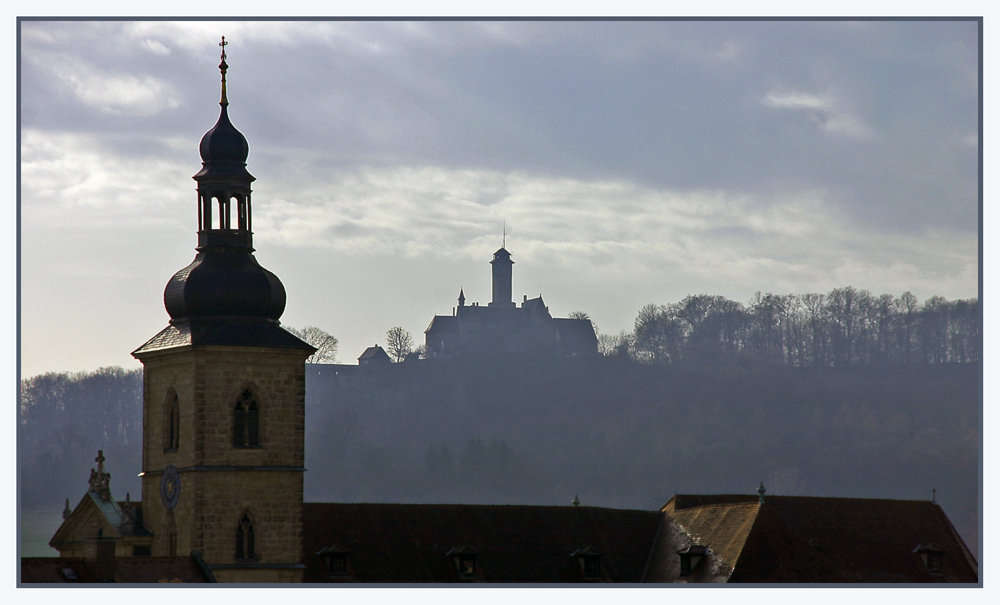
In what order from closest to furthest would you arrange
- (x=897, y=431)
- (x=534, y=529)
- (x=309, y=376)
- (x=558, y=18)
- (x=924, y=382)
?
1. (x=558, y=18)
2. (x=534, y=529)
3. (x=924, y=382)
4. (x=897, y=431)
5. (x=309, y=376)

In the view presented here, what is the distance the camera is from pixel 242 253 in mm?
40938

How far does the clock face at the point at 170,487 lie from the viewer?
131 ft

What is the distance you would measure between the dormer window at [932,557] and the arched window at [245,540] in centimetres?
1863

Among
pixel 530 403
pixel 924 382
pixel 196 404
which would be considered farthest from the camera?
pixel 530 403

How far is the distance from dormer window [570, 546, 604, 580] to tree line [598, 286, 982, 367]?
3108 centimetres

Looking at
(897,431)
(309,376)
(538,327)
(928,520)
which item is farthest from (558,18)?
(538,327)

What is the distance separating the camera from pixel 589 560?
1708 inches

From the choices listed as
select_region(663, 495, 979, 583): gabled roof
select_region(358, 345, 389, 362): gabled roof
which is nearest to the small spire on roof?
select_region(663, 495, 979, 583): gabled roof

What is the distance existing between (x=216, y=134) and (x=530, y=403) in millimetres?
76117

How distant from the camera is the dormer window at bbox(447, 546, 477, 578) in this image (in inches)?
1645

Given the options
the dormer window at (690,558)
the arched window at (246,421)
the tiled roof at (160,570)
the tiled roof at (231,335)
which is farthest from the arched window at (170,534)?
the dormer window at (690,558)

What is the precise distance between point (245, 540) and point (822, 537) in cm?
1608

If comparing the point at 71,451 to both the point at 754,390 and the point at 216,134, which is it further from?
the point at 754,390

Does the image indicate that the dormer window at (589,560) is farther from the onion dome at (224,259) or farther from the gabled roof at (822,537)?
the onion dome at (224,259)
